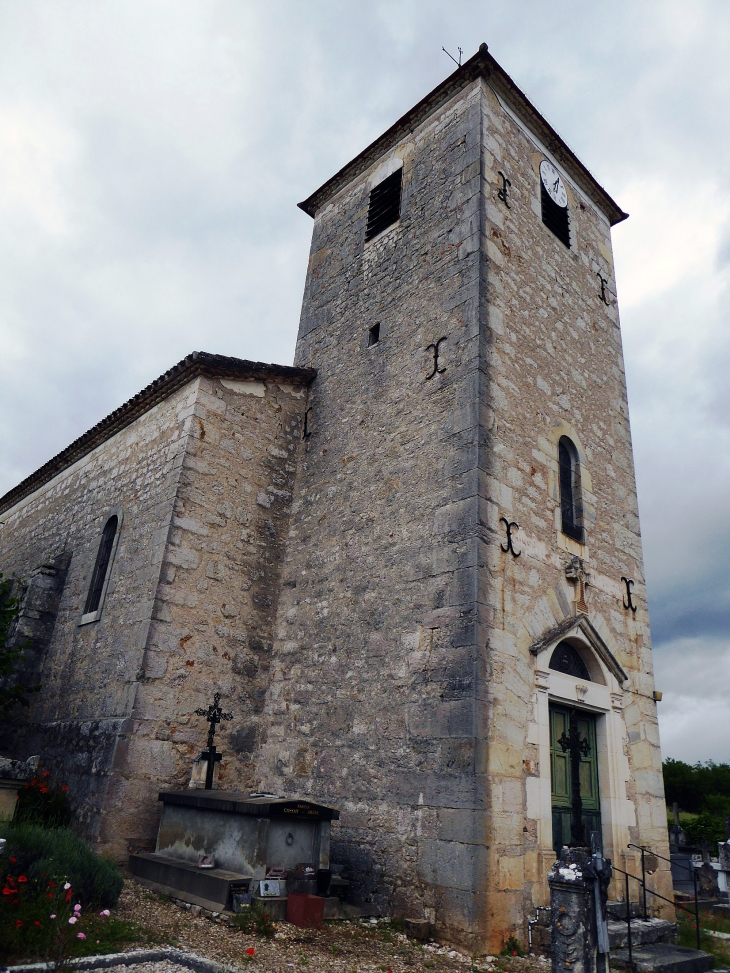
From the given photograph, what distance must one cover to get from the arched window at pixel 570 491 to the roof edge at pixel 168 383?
159 inches

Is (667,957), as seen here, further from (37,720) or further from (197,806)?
(37,720)

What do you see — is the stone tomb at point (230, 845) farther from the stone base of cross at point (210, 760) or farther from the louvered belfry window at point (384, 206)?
the louvered belfry window at point (384, 206)

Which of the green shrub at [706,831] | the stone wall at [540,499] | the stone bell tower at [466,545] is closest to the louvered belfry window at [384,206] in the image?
the stone bell tower at [466,545]

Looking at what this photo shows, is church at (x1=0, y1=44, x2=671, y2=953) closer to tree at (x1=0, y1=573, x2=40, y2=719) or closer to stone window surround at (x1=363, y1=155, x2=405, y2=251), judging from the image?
stone window surround at (x1=363, y1=155, x2=405, y2=251)

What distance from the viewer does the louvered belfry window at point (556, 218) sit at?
36.5 feet

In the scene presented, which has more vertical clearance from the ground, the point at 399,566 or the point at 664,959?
the point at 399,566

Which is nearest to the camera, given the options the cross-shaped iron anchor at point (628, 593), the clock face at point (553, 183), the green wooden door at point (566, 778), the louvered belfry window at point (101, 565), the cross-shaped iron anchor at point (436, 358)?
the green wooden door at point (566, 778)

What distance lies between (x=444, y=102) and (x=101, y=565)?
878 cm

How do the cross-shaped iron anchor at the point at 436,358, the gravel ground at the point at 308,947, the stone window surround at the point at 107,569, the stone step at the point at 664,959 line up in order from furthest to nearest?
the stone window surround at the point at 107,569 → the cross-shaped iron anchor at the point at 436,358 → the stone step at the point at 664,959 → the gravel ground at the point at 308,947

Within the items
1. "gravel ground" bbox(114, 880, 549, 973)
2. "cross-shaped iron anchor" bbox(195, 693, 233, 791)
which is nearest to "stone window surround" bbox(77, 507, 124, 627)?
"cross-shaped iron anchor" bbox(195, 693, 233, 791)

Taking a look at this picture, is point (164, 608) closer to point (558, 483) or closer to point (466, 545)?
point (466, 545)

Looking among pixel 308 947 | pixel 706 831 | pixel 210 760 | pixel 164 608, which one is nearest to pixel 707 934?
pixel 308 947

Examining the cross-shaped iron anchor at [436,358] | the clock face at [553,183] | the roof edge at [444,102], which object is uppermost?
the roof edge at [444,102]

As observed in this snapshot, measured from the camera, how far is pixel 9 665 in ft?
33.1
